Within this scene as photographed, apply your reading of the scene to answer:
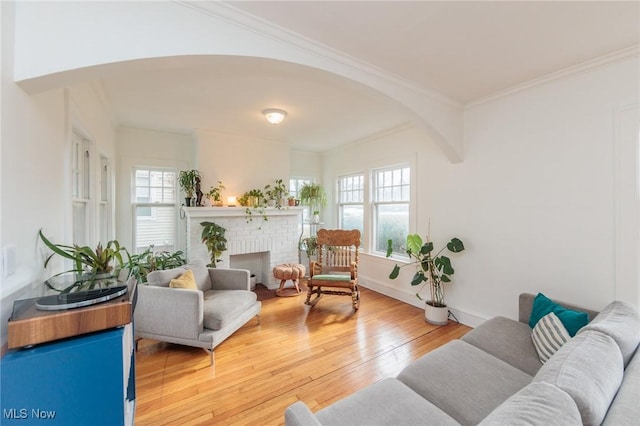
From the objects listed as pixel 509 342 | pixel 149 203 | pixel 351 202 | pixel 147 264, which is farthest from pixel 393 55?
pixel 149 203

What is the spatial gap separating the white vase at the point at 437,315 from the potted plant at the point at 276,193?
9.28ft

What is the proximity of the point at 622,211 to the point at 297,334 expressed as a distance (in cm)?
303

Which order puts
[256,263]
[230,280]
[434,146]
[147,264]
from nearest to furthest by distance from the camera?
1. [230,280]
2. [147,264]
3. [434,146]
4. [256,263]

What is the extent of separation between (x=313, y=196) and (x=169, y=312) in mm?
→ 3272

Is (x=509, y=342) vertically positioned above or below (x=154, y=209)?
below

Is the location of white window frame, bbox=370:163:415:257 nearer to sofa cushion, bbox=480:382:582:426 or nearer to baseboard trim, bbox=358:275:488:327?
baseboard trim, bbox=358:275:488:327

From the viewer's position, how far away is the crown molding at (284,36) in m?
1.49

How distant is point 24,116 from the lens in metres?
1.22

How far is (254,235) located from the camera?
4418 millimetres

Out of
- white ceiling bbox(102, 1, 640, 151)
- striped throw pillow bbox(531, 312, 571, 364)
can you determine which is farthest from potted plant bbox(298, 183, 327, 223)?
striped throw pillow bbox(531, 312, 571, 364)

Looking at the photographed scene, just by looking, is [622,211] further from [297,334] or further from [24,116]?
[24,116]
